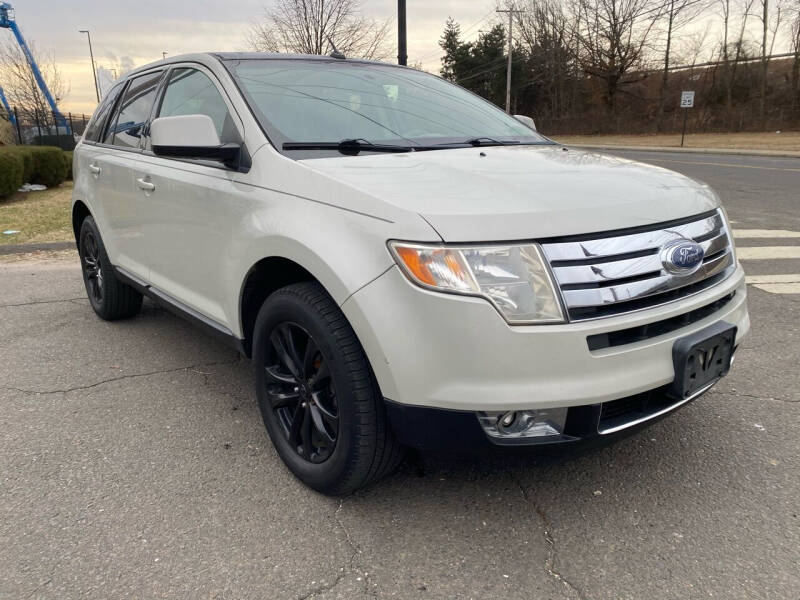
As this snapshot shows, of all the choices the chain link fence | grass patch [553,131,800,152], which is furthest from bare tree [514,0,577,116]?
the chain link fence

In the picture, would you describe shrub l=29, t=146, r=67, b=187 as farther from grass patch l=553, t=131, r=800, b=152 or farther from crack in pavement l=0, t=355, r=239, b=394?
grass patch l=553, t=131, r=800, b=152

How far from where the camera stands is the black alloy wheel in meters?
2.38

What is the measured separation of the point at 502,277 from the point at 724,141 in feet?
112

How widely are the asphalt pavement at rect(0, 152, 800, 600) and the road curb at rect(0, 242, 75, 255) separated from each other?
478 centimetres

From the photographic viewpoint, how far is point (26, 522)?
236cm

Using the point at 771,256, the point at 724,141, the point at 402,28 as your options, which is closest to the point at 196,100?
the point at 771,256

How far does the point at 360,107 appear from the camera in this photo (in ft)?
10.2

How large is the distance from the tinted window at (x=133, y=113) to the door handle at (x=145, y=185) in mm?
367

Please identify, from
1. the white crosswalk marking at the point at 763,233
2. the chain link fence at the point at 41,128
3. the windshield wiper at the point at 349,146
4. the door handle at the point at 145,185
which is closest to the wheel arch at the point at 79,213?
the door handle at the point at 145,185

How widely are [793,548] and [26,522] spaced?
276cm

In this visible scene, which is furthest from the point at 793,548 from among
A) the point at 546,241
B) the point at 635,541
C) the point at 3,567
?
the point at 3,567

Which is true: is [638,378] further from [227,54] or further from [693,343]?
[227,54]

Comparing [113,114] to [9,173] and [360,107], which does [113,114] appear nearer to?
[360,107]

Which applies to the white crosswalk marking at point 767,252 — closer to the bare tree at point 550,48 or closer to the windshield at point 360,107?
the windshield at point 360,107
